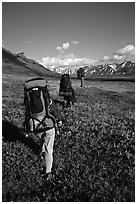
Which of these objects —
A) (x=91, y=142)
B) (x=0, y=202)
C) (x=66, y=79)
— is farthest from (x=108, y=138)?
(x=66, y=79)

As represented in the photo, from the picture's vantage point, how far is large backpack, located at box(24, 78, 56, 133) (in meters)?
7.96

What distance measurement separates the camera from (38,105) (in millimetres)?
8008

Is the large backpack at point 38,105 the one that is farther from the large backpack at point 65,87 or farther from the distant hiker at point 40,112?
the large backpack at point 65,87

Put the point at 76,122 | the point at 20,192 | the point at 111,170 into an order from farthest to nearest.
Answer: the point at 76,122, the point at 111,170, the point at 20,192

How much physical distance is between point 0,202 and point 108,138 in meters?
5.71

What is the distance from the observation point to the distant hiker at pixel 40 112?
7977 millimetres

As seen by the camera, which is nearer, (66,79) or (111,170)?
(111,170)

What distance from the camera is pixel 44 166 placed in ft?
30.0

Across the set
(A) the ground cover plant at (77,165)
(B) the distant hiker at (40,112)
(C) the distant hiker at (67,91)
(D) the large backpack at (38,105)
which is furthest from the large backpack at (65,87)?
(D) the large backpack at (38,105)

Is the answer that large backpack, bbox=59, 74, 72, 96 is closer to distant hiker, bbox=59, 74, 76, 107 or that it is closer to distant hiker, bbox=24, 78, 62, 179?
distant hiker, bbox=59, 74, 76, 107

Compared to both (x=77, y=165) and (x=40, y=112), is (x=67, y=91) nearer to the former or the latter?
(x=77, y=165)

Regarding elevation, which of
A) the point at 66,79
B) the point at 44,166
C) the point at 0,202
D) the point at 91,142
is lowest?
the point at 0,202

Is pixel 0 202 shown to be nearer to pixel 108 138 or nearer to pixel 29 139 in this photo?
pixel 29 139

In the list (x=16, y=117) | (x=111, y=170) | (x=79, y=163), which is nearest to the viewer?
(x=111, y=170)
